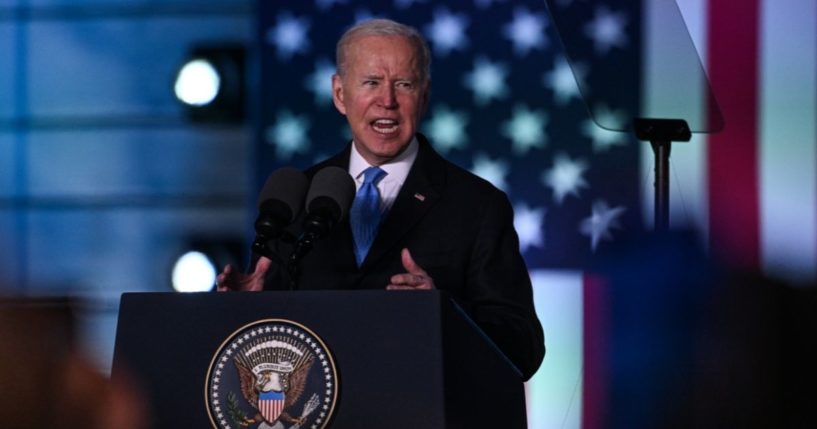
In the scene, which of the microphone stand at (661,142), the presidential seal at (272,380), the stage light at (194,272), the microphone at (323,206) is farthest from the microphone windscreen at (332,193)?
the stage light at (194,272)

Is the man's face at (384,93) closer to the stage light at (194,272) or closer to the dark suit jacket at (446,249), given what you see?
the dark suit jacket at (446,249)

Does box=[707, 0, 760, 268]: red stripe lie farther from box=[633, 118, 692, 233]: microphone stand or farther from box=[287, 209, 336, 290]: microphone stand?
box=[287, 209, 336, 290]: microphone stand

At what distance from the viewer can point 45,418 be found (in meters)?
0.71

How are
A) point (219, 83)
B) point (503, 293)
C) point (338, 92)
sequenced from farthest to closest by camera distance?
point (219, 83), point (338, 92), point (503, 293)

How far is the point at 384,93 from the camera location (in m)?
2.18

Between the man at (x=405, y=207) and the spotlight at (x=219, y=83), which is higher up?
the spotlight at (x=219, y=83)

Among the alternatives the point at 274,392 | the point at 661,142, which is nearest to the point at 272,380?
the point at 274,392

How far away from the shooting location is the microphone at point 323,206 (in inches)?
63.9

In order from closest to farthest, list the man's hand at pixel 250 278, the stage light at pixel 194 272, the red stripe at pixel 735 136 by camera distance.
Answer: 1. the man's hand at pixel 250 278
2. the red stripe at pixel 735 136
3. the stage light at pixel 194 272

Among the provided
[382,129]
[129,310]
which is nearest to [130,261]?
[382,129]

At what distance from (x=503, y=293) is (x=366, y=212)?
308 mm

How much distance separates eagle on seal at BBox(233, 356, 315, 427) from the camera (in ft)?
4.76

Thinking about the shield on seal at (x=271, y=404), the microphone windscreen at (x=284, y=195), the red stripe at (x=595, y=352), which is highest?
the microphone windscreen at (x=284, y=195)

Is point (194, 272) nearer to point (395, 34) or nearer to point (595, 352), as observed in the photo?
point (595, 352)
